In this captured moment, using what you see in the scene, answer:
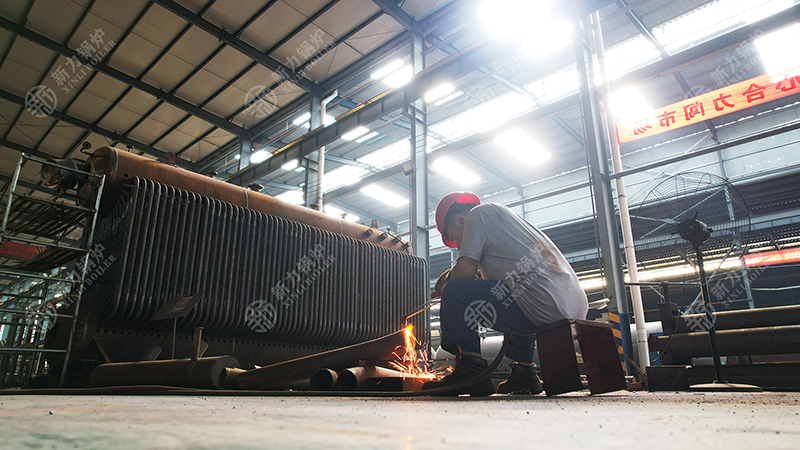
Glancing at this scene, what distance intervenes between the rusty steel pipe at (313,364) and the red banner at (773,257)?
8703 millimetres

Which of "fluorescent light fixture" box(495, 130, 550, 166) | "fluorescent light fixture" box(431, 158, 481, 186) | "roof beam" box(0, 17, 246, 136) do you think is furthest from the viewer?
"fluorescent light fixture" box(431, 158, 481, 186)

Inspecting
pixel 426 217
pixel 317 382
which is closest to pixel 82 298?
pixel 317 382

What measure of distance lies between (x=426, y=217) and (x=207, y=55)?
5.31 meters

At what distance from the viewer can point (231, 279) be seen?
3.63 m

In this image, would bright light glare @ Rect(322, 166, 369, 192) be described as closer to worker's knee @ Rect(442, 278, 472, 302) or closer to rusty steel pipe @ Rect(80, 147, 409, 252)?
rusty steel pipe @ Rect(80, 147, 409, 252)

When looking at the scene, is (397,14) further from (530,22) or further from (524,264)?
(524,264)

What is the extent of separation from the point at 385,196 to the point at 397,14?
6.82 meters

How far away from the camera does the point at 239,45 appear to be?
8211mm

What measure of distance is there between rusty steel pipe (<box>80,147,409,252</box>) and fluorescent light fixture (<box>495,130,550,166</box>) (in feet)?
22.9

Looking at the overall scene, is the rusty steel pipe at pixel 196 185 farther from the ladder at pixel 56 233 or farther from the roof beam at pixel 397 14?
the roof beam at pixel 397 14

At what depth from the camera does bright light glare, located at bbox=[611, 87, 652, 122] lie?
30.9 ft

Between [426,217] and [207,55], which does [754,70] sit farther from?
[207,55]

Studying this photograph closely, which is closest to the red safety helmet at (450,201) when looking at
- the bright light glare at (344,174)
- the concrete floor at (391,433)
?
the concrete floor at (391,433)

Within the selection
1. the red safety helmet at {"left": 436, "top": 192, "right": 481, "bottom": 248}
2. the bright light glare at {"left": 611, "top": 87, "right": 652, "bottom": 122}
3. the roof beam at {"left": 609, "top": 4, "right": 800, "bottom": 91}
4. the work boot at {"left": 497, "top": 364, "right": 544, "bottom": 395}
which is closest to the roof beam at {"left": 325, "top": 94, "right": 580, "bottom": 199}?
the roof beam at {"left": 609, "top": 4, "right": 800, "bottom": 91}
